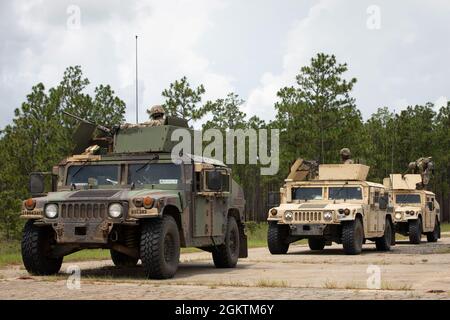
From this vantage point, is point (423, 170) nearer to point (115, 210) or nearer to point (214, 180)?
point (214, 180)

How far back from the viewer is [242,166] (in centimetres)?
4100

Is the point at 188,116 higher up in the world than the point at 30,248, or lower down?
higher up

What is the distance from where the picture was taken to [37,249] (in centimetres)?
1201

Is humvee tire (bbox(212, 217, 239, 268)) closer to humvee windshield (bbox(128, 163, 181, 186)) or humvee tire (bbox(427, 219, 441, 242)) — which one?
humvee windshield (bbox(128, 163, 181, 186))

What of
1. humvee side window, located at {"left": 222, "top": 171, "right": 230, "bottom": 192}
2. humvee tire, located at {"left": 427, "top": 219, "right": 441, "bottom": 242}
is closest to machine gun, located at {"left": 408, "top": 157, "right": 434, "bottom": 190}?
humvee tire, located at {"left": 427, "top": 219, "right": 441, "bottom": 242}

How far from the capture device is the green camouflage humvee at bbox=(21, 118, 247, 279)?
37.5ft

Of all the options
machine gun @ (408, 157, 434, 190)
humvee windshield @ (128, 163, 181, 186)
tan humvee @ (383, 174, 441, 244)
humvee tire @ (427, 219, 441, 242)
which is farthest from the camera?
humvee tire @ (427, 219, 441, 242)

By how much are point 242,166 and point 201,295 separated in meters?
31.7

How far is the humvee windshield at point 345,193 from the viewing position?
20.2 meters

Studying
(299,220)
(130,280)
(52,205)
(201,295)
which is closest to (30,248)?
(52,205)

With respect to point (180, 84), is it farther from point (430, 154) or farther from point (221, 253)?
point (430, 154)

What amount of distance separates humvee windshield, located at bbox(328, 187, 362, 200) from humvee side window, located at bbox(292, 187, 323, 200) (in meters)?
0.24

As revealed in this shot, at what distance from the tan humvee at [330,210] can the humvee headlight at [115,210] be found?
8.33m
